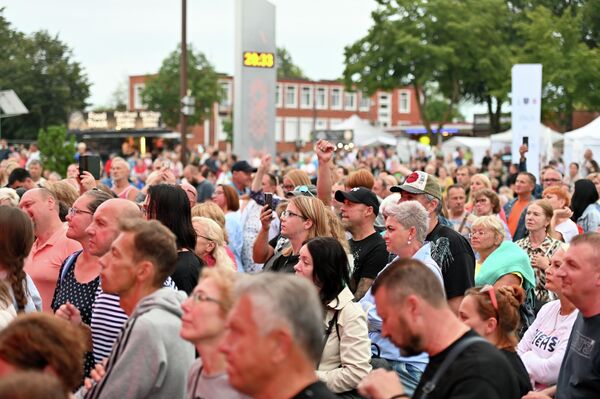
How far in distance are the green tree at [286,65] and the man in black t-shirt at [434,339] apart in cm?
12518

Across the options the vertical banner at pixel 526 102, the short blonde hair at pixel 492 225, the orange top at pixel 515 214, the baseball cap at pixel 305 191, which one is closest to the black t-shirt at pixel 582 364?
the short blonde hair at pixel 492 225

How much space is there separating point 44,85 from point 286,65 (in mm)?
64999

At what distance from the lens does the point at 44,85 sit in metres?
69.3

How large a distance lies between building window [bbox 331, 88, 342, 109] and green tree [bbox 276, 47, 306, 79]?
21.7m

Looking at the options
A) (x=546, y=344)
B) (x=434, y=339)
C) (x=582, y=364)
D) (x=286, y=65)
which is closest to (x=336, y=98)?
(x=286, y=65)

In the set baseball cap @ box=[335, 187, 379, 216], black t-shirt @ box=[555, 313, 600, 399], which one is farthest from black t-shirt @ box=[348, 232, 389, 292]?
black t-shirt @ box=[555, 313, 600, 399]

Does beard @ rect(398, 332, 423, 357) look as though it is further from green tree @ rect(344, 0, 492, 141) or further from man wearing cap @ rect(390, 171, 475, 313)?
green tree @ rect(344, 0, 492, 141)

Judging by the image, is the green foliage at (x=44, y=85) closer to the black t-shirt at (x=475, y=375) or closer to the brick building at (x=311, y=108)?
the brick building at (x=311, y=108)

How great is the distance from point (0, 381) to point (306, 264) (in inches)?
120

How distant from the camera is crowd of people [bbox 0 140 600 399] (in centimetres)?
349

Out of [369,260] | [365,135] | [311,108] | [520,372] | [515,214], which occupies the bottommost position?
[365,135]

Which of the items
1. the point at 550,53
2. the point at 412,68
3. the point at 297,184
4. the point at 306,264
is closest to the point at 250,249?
the point at 297,184

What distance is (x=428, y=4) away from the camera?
51781 mm

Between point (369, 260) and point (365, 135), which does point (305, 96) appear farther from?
point (369, 260)
